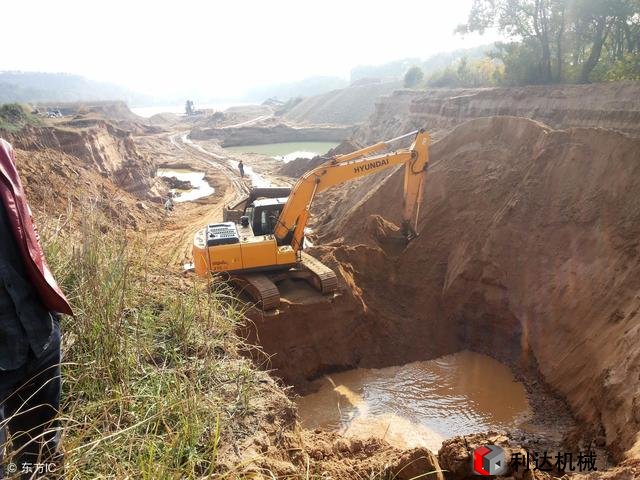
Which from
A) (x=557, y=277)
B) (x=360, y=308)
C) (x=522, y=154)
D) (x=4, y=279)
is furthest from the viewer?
(x=522, y=154)

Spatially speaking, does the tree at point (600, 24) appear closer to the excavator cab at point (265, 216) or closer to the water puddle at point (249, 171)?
the water puddle at point (249, 171)

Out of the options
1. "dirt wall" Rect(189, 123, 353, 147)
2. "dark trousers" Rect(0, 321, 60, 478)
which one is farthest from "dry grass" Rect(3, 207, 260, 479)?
"dirt wall" Rect(189, 123, 353, 147)

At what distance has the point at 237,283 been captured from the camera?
920cm

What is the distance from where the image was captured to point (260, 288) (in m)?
8.51

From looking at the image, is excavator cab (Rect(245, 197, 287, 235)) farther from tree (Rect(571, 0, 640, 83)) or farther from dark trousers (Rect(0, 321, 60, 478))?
tree (Rect(571, 0, 640, 83))

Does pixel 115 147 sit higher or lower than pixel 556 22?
lower

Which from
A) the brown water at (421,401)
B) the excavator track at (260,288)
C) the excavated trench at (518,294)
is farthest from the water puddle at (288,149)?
the brown water at (421,401)

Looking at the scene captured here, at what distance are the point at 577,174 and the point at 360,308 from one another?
536 cm

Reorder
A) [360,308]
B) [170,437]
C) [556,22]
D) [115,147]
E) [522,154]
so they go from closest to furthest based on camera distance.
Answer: [170,437]
[360,308]
[522,154]
[556,22]
[115,147]

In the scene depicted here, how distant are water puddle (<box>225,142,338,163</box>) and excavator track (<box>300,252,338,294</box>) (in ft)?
92.7

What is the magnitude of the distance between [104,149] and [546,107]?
59.2 ft

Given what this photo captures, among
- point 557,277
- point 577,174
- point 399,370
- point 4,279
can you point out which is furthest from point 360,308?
point 4,279

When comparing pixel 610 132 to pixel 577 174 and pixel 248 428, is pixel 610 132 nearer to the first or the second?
pixel 577 174

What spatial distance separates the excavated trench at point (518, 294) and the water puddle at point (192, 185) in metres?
12.2
